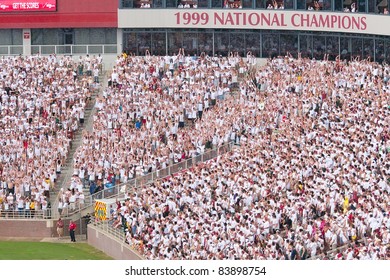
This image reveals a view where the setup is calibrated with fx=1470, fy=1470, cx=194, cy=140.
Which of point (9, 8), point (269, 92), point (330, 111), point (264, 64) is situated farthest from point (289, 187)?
point (9, 8)

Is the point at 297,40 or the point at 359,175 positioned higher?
the point at 297,40

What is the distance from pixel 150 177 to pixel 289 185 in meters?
7.96

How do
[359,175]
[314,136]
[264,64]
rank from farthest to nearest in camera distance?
[264,64] < [314,136] < [359,175]

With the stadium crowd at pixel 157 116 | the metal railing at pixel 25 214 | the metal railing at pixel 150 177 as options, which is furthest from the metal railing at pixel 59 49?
the metal railing at pixel 25 214

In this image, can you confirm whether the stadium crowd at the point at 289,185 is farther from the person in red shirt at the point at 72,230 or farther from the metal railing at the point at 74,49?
the metal railing at the point at 74,49

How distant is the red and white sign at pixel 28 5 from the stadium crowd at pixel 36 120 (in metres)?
2.79

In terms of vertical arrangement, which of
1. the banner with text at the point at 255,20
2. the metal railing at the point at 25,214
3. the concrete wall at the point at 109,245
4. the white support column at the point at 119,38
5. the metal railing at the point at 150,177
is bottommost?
the concrete wall at the point at 109,245

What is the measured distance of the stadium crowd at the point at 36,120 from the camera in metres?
57.7

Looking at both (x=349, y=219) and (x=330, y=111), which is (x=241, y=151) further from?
(x=349, y=219)

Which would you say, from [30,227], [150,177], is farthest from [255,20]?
[30,227]

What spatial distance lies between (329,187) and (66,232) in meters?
12.9

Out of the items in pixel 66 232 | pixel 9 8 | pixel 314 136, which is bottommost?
pixel 66 232

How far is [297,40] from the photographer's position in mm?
66875

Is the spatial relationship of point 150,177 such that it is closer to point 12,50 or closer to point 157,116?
point 157,116
